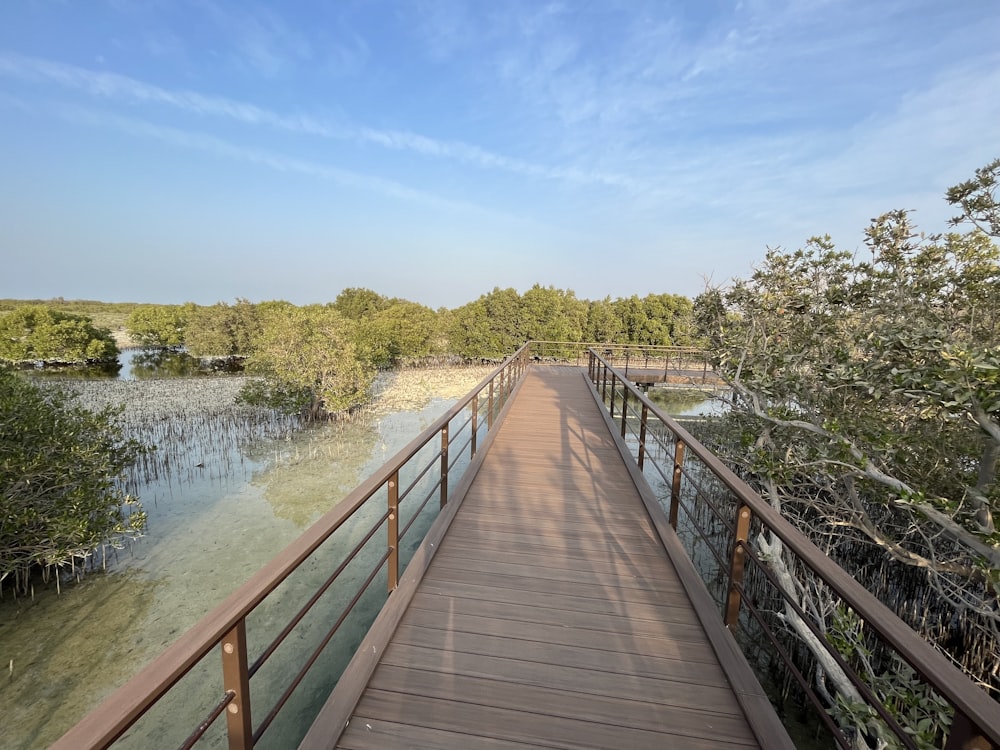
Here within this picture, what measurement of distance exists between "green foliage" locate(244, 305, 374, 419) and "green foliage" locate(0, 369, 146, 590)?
583 centimetres

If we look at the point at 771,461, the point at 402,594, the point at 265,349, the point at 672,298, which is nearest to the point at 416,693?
the point at 402,594

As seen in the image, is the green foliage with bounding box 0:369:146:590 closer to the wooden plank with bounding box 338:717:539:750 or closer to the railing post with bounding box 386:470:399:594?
the railing post with bounding box 386:470:399:594

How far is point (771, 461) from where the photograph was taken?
3.93 m

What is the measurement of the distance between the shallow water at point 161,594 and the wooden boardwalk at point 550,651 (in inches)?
77.1

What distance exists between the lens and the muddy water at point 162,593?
321 centimetres

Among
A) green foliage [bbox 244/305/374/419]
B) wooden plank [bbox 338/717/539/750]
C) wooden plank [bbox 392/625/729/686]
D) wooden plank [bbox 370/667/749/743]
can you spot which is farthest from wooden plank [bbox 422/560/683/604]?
green foliage [bbox 244/305/374/419]

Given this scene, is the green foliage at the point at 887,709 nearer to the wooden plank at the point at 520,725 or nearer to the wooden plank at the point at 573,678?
the wooden plank at the point at 573,678

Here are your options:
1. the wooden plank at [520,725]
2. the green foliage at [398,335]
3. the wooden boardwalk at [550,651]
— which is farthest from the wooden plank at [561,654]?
the green foliage at [398,335]

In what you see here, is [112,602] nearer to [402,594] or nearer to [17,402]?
[17,402]

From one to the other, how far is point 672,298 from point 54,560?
85.9ft

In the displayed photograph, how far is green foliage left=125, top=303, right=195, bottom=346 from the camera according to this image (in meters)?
29.7

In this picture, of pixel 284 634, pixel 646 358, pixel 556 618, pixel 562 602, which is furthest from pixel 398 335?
pixel 284 634

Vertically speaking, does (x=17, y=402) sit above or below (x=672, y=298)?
below

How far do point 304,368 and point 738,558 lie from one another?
10.8m
